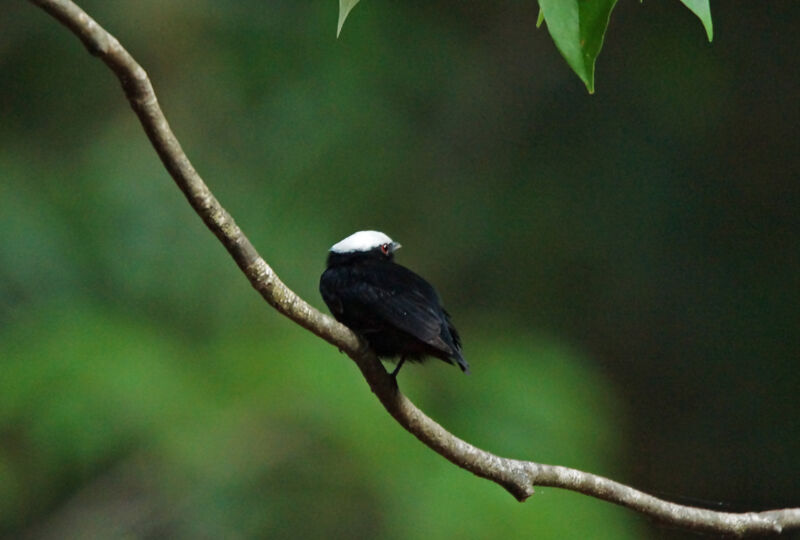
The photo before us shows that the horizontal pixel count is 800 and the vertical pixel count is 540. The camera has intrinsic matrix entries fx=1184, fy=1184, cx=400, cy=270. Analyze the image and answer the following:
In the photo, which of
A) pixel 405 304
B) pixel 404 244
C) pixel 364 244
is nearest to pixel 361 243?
pixel 364 244

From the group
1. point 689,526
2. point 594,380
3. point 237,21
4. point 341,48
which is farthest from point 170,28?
point 689,526

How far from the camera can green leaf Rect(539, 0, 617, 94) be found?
133 cm

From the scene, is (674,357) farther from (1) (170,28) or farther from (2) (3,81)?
(2) (3,81)

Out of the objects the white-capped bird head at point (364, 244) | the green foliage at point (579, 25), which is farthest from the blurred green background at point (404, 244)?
the green foliage at point (579, 25)

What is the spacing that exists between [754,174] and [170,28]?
3.56 metres

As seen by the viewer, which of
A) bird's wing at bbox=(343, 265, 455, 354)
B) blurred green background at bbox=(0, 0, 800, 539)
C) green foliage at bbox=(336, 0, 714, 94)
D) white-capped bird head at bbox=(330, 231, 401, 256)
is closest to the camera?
green foliage at bbox=(336, 0, 714, 94)

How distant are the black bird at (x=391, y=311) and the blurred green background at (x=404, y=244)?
2088mm

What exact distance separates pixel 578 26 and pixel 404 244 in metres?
5.31

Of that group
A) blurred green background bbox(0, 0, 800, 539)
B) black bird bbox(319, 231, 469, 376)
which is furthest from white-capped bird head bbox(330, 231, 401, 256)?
blurred green background bbox(0, 0, 800, 539)

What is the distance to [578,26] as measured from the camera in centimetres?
A: 134

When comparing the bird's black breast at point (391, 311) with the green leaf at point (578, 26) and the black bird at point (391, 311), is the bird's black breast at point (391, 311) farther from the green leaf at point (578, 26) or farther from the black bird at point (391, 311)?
the green leaf at point (578, 26)

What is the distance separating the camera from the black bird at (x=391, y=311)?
2568 millimetres

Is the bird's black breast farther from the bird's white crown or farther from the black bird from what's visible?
→ the bird's white crown

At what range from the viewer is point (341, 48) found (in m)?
6.77
